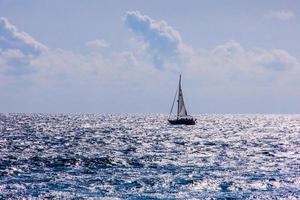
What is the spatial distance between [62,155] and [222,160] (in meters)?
24.1

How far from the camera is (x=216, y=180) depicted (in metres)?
56.9

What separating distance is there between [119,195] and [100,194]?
1.75 meters

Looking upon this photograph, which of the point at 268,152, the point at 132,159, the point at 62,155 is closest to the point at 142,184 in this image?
the point at 132,159

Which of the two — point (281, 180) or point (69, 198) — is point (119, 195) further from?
point (281, 180)

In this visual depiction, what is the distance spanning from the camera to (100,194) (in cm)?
4834

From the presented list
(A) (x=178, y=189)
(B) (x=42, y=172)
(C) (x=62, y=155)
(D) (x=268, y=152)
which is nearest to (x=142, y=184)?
(A) (x=178, y=189)

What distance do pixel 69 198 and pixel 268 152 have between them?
175 ft

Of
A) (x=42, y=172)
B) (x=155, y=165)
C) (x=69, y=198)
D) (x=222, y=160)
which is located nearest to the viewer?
(x=69, y=198)

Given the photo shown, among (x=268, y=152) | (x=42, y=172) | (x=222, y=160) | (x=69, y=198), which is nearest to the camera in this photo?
(x=69, y=198)

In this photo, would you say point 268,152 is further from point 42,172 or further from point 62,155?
point 42,172

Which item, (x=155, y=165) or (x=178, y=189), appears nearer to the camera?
(x=178, y=189)

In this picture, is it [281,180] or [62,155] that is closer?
[281,180]

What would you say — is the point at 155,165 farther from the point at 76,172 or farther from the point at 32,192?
the point at 32,192

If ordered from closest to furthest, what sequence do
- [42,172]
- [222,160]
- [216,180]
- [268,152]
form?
[216,180] < [42,172] < [222,160] < [268,152]
